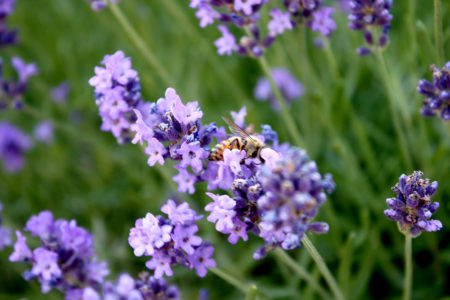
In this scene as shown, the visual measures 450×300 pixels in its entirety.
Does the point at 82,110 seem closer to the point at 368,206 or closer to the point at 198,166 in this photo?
the point at 368,206

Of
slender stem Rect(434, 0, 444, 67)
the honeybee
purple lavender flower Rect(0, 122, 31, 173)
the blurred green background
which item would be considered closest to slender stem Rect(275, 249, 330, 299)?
the blurred green background

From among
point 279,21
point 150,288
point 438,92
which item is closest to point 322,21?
point 279,21

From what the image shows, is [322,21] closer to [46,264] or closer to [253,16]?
[253,16]

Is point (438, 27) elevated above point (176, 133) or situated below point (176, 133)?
above

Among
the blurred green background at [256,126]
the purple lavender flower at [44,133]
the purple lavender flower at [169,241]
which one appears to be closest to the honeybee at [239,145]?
the purple lavender flower at [169,241]

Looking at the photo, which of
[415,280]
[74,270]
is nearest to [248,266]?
[415,280]

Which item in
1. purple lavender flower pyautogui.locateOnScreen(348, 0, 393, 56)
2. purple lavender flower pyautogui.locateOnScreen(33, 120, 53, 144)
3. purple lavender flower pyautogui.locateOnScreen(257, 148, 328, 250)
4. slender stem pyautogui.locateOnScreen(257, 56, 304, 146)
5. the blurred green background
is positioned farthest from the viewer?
purple lavender flower pyautogui.locateOnScreen(33, 120, 53, 144)

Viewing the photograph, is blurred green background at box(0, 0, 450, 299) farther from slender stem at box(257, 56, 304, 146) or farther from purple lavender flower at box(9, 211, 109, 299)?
purple lavender flower at box(9, 211, 109, 299)
